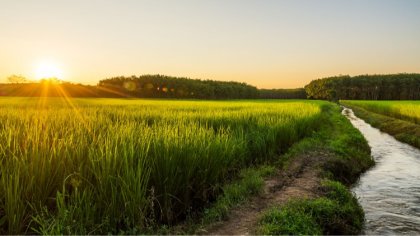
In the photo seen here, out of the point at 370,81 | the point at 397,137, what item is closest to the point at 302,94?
the point at 370,81

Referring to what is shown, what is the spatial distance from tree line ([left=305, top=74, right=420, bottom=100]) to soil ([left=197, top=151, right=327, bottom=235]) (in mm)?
131668

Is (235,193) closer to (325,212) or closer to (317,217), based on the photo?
(317,217)

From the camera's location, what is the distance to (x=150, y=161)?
670 centimetres

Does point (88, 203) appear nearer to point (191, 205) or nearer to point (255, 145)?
point (191, 205)

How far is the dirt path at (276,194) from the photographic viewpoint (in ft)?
20.6

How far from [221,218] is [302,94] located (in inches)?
7010

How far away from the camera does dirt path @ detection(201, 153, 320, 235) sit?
A: 6281 mm

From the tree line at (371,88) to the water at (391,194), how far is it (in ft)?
417

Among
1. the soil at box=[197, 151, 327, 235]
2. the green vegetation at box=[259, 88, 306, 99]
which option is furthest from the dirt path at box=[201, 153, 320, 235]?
the green vegetation at box=[259, 88, 306, 99]

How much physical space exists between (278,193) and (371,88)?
498 ft

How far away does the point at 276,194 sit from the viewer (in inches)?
338

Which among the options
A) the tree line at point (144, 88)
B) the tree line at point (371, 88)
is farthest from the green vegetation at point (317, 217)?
the tree line at point (371, 88)

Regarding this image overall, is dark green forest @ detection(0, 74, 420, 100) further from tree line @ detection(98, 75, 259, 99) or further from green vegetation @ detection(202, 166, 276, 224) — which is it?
green vegetation @ detection(202, 166, 276, 224)

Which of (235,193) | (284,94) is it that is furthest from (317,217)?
(284,94)
